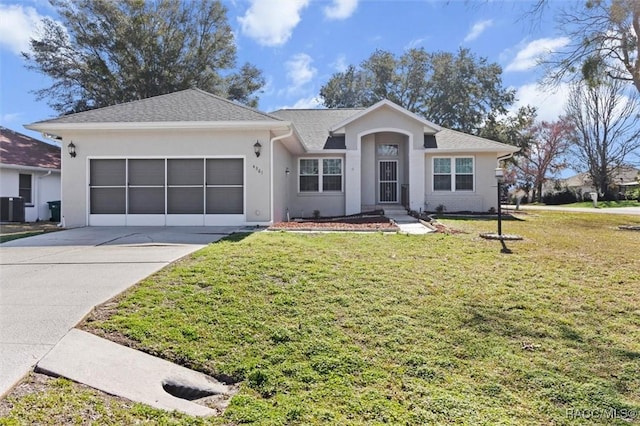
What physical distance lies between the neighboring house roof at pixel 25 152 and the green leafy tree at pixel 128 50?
694cm

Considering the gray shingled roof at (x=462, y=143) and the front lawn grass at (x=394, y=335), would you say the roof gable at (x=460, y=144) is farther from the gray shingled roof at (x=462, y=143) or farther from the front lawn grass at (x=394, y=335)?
the front lawn grass at (x=394, y=335)

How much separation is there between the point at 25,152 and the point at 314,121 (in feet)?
44.4

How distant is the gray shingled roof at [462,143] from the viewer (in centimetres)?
1642

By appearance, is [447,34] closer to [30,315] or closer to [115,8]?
[30,315]

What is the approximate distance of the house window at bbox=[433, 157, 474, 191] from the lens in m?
16.9

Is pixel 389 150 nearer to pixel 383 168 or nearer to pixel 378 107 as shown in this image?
pixel 383 168

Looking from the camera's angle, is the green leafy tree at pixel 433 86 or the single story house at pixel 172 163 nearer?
the single story house at pixel 172 163

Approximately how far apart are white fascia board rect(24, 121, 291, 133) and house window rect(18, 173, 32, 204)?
6.20 meters

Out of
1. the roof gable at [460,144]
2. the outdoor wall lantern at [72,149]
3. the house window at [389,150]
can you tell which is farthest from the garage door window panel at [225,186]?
the roof gable at [460,144]

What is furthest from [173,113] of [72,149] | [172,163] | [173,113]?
[72,149]

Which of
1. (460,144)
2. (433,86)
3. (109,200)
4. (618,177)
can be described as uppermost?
(433,86)

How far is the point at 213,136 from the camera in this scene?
11.5m

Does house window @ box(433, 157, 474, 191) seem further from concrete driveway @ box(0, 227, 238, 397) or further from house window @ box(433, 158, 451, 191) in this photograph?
concrete driveway @ box(0, 227, 238, 397)

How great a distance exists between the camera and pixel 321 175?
16703 mm
